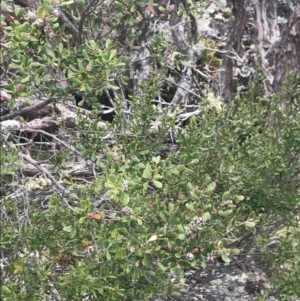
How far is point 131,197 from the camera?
150 cm

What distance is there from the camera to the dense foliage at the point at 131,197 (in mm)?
1530

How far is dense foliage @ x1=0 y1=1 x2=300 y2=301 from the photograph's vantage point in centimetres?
153

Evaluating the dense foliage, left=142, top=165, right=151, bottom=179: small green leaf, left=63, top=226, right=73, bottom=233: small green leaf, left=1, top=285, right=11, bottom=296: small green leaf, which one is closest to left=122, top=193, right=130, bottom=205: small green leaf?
the dense foliage

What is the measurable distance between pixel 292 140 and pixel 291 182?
36 centimetres

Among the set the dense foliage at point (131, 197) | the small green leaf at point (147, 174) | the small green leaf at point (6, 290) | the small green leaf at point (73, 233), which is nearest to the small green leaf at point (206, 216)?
the dense foliage at point (131, 197)

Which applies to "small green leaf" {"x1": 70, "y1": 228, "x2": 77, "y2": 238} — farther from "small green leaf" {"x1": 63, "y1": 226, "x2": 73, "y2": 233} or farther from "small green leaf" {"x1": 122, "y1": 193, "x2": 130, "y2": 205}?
"small green leaf" {"x1": 122, "y1": 193, "x2": 130, "y2": 205}

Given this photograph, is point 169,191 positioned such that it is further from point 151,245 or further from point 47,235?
point 47,235

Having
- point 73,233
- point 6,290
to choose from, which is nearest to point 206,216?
point 73,233

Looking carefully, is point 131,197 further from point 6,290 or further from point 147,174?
point 6,290

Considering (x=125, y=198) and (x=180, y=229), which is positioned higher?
(x=125, y=198)

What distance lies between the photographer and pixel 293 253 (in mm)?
2291

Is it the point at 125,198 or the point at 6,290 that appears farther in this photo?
the point at 6,290

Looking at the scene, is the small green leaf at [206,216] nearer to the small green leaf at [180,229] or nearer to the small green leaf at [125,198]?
the small green leaf at [180,229]

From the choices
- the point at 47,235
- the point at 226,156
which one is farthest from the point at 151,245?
the point at 226,156
